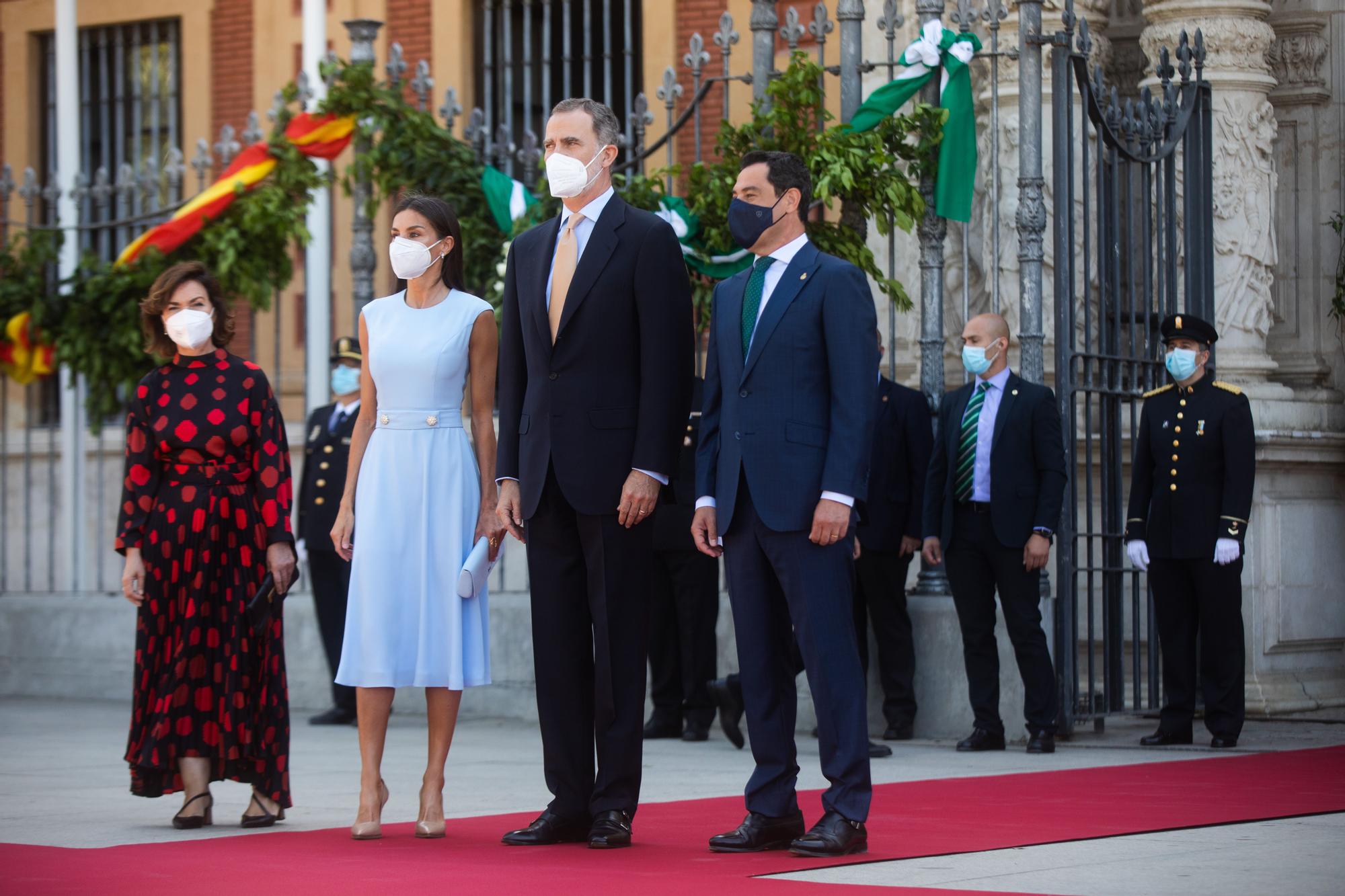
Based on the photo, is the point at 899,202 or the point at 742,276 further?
the point at 899,202

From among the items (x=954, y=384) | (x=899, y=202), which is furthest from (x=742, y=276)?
(x=954, y=384)

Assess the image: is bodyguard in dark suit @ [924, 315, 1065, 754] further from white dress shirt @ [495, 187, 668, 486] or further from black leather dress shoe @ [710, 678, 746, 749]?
white dress shirt @ [495, 187, 668, 486]

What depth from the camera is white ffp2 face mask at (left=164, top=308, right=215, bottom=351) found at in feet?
22.1

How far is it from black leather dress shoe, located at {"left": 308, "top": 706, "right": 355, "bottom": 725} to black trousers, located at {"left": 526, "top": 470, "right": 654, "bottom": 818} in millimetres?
5282

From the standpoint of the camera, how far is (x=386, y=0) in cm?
1655

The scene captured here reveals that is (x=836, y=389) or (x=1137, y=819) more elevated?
(x=836, y=389)

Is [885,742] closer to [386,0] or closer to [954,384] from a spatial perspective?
[954,384]

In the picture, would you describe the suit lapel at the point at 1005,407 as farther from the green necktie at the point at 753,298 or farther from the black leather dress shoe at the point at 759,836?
the black leather dress shoe at the point at 759,836

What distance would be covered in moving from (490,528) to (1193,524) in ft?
13.5

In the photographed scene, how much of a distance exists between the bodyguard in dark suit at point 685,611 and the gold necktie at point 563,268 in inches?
134

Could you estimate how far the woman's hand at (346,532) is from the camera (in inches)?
245

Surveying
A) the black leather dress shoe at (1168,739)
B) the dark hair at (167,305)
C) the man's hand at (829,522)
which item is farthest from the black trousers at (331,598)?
the man's hand at (829,522)

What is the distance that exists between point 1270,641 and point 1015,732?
2.03 m

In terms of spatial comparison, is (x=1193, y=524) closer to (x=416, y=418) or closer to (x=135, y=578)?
(x=416, y=418)
